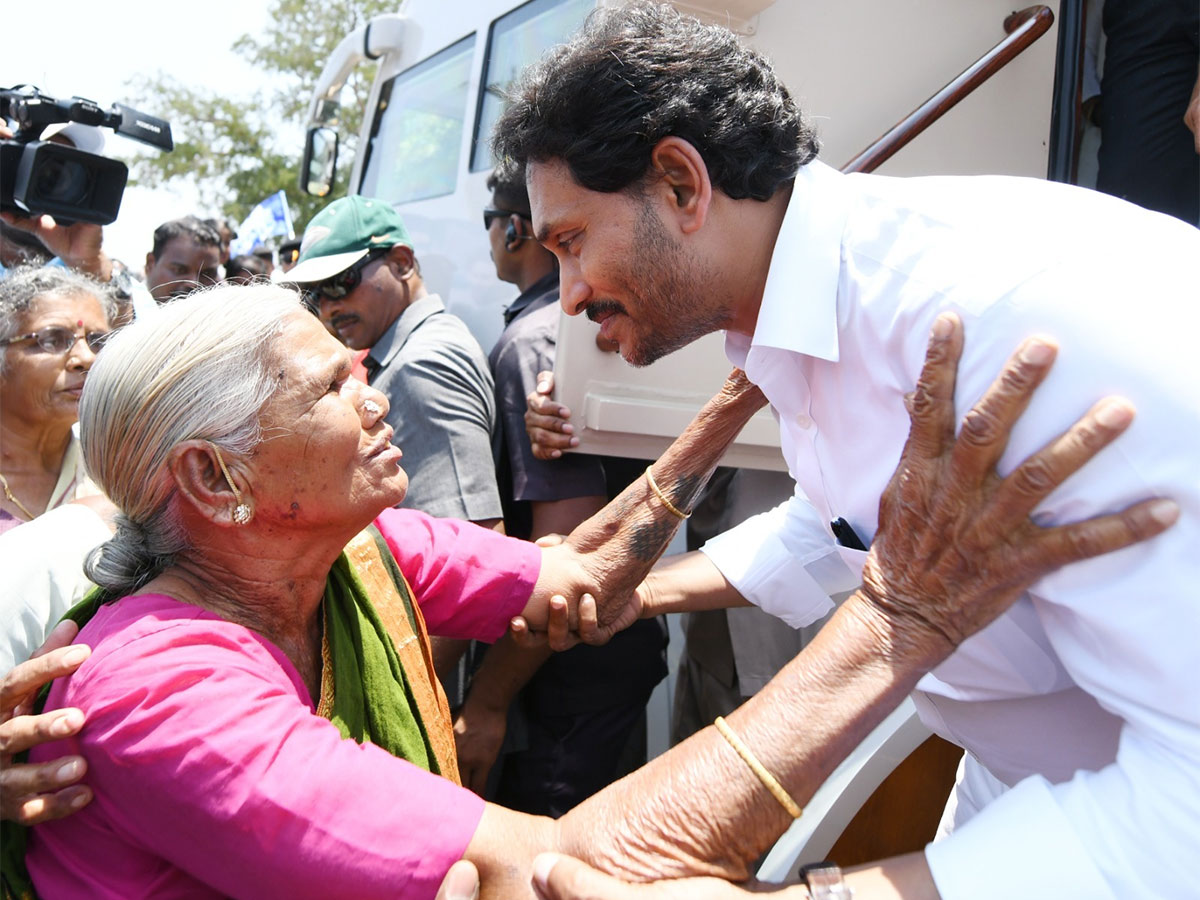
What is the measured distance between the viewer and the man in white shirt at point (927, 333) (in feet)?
3.53

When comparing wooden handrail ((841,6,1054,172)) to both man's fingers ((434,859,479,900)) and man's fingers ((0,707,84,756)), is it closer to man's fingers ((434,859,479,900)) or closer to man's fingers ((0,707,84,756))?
man's fingers ((434,859,479,900))

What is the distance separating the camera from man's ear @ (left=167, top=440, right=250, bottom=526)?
1.60 metres

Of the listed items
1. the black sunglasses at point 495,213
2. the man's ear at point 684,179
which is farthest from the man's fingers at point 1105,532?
the black sunglasses at point 495,213

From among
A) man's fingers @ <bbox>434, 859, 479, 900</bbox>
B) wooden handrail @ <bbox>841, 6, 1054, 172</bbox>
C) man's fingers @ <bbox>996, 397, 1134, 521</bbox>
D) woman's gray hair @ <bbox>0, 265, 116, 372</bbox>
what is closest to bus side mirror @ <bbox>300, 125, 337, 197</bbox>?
woman's gray hair @ <bbox>0, 265, 116, 372</bbox>

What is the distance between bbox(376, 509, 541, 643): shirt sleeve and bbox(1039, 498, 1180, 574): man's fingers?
4.02 ft

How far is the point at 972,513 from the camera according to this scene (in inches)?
45.7

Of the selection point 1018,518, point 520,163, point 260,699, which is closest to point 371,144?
point 520,163

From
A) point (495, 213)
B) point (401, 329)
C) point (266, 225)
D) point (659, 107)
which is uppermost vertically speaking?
point (659, 107)

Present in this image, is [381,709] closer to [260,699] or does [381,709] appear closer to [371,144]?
[260,699]

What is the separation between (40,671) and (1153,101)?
3.13m

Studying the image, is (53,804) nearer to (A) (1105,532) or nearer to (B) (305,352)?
(B) (305,352)

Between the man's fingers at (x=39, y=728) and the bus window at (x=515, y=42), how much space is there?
2.32m

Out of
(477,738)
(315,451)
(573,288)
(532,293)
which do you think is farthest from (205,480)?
(532,293)

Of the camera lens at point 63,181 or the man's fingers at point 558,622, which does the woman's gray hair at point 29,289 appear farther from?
the man's fingers at point 558,622
